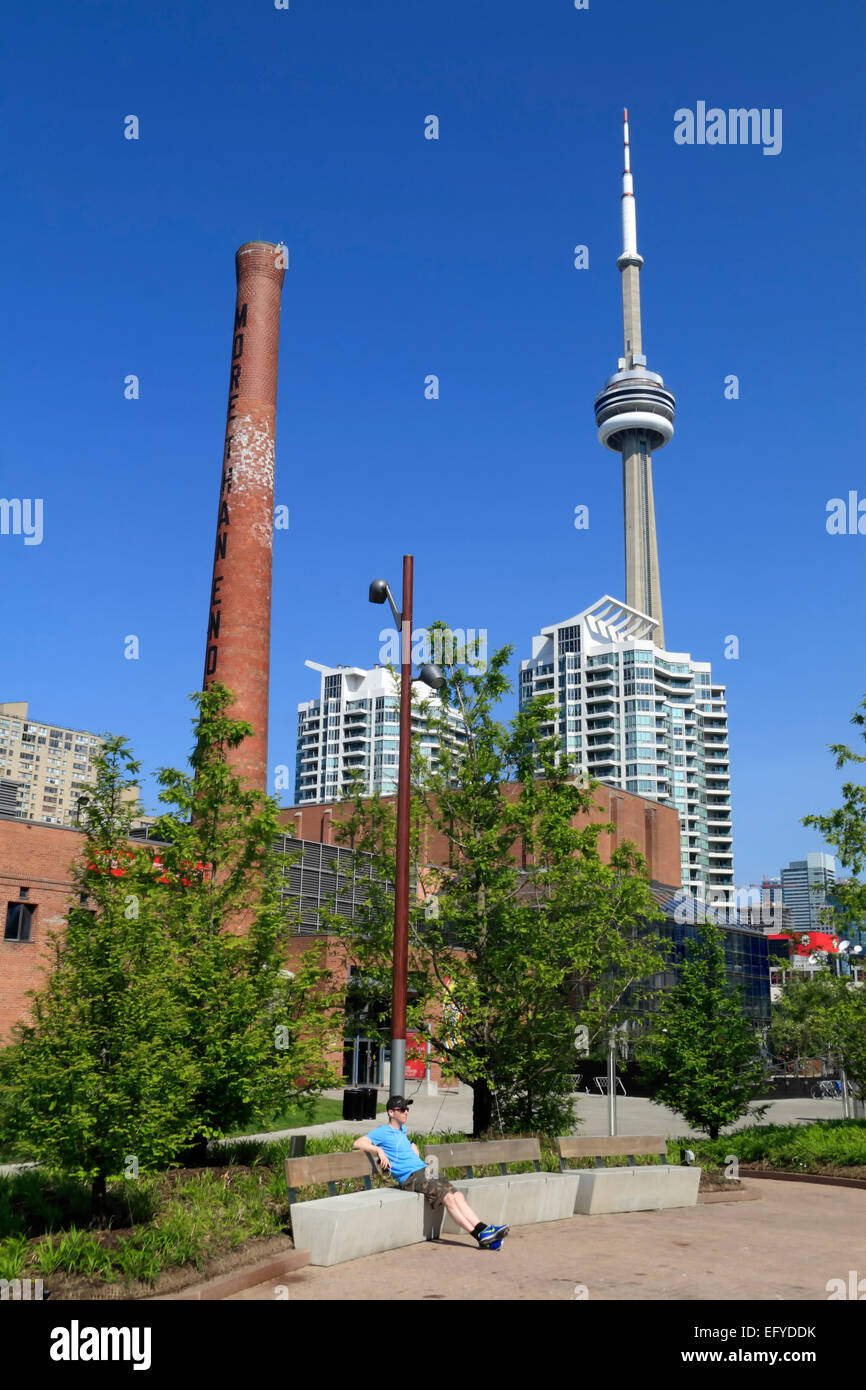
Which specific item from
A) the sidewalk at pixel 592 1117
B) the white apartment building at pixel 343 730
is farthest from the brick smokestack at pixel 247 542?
the white apartment building at pixel 343 730

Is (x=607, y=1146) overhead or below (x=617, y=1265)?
overhead

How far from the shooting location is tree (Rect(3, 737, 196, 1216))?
10.4m

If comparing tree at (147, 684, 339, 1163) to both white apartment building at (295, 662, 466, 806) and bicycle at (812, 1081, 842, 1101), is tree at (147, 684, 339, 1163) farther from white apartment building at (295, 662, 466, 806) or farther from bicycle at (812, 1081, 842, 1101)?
white apartment building at (295, 662, 466, 806)

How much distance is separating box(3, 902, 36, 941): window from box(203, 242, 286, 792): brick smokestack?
863 cm

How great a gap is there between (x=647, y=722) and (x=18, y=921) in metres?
124

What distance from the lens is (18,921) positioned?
3709 centimetres

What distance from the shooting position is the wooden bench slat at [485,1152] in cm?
1251

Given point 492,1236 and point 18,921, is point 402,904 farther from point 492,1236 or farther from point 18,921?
point 18,921

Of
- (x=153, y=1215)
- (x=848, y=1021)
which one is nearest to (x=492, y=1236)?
(x=153, y=1215)

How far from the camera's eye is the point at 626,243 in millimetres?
190750

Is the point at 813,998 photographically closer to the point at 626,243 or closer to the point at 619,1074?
the point at 619,1074

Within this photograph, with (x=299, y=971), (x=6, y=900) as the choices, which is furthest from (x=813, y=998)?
(x=6, y=900)

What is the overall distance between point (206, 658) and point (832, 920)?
74.2 ft

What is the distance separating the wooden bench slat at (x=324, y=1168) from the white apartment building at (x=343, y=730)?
495ft
